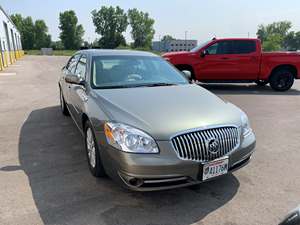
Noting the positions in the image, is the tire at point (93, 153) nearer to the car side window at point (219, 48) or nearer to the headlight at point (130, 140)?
the headlight at point (130, 140)

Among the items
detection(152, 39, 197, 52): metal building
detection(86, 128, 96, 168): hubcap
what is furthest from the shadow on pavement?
detection(152, 39, 197, 52): metal building

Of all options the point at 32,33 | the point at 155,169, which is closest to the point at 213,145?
the point at 155,169

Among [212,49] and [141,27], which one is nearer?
[212,49]

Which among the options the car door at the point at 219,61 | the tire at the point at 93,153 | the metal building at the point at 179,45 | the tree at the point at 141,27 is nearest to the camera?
the tire at the point at 93,153

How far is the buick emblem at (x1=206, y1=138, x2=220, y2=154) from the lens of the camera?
9.06 ft

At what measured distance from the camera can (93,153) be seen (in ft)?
11.4

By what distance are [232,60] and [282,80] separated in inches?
86.6

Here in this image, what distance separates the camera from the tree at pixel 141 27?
102137 millimetres

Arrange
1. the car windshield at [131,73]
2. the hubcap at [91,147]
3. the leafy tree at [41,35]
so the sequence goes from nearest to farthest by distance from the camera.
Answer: the hubcap at [91,147] < the car windshield at [131,73] < the leafy tree at [41,35]

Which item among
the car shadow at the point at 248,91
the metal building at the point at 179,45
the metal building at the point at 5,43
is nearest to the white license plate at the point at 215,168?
the car shadow at the point at 248,91

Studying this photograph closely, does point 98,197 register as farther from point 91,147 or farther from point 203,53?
point 203,53

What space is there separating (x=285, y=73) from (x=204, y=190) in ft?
29.4

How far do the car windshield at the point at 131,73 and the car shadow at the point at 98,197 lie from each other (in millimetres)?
1251

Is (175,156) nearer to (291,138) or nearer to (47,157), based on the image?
(47,157)
